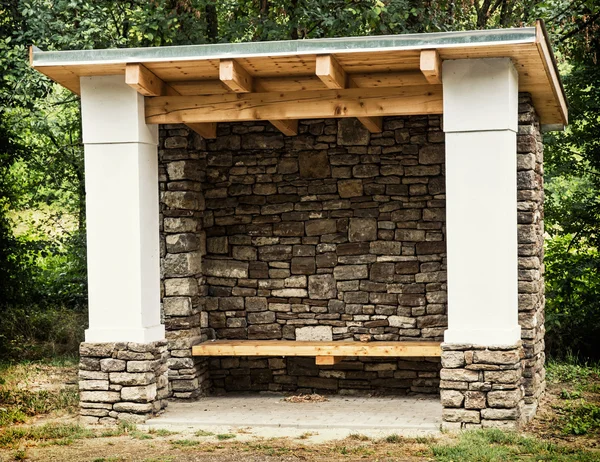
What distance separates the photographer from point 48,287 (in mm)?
12883

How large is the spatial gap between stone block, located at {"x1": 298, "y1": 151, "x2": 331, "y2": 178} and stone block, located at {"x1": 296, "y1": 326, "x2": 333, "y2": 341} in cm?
146

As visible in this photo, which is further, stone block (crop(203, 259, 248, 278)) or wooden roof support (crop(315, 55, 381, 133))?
stone block (crop(203, 259, 248, 278))

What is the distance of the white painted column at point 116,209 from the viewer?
7.34 meters

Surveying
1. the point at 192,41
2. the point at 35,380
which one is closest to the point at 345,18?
the point at 192,41

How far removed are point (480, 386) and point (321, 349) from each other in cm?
184

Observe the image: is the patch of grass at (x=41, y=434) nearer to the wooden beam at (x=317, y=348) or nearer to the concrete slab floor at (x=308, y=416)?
the concrete slab floor at (x=308, y=416)

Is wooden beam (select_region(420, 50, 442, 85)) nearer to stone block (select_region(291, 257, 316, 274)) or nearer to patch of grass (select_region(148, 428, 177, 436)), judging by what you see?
stone block (select_region(291, 257, 316, 274))

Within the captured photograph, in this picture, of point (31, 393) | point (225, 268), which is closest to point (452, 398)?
point (225, 268)

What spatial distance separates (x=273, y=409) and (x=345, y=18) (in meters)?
4.99

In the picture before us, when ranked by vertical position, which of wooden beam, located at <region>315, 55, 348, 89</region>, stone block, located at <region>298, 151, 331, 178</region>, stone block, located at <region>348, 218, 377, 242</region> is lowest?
stone block, located at <region>348, 218, 377, 242</region>

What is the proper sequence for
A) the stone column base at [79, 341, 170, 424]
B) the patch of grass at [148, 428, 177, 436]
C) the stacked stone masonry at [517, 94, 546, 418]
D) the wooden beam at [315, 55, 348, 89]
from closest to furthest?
the wooden beam at [315, 55, 348, 89] → the patch of grass at [148, 428, 177, 436] → the stone column base at [79, 341, 170, 424] → the stacked stone masonry at [517, 94, 546, 418]

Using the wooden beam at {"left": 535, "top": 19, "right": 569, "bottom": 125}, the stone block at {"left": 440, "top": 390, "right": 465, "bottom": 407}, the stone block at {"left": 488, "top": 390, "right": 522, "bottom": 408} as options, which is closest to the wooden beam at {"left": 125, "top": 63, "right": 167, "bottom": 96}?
the wooden beam at {"left": 535, "top": 19, "right": 569, "bottom": 125}

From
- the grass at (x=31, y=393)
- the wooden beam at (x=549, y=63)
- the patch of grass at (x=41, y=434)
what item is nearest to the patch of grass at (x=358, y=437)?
the patch of grass at (x=41, y=434)

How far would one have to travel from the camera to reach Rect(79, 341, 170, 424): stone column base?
7270 mm
